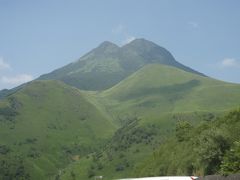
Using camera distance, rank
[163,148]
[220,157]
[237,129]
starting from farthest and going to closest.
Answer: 1. [163,148]
2. [237,129]
3. [220,157]

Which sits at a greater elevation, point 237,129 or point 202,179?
point 237,129

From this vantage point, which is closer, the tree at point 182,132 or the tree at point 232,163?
the tree at point 232,163

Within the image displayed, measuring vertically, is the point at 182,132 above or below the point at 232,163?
above

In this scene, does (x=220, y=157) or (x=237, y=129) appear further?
(x=237, y=129)

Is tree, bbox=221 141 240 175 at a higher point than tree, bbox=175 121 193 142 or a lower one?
lower

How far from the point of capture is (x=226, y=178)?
138ft

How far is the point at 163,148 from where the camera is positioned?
171625 millimetres

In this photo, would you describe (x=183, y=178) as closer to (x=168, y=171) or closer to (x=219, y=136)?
(x=219, y=136)

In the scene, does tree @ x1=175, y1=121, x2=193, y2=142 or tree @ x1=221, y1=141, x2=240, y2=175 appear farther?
tree @ x1=175, y1=121, x2=193, y2=142

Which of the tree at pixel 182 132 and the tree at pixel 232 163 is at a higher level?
the tree at pixel 182 132

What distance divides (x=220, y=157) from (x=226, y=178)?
40.7m

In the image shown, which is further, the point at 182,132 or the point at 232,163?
the point at 182,132

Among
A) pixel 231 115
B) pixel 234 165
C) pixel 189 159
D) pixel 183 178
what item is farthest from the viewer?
pixel 231 115

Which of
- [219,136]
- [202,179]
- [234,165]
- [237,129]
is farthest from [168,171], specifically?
[202,179]
